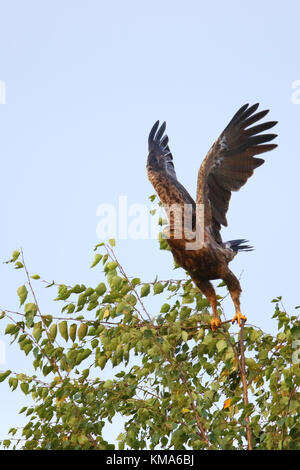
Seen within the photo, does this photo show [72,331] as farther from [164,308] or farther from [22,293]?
[164,308]

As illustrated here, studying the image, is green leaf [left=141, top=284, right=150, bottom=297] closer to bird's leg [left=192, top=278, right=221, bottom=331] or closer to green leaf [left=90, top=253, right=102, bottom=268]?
green leaf [left=90, top=253, right=102, bottom=268]

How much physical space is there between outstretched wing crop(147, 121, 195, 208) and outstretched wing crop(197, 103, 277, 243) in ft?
0.83

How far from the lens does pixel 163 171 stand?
22.9 feet

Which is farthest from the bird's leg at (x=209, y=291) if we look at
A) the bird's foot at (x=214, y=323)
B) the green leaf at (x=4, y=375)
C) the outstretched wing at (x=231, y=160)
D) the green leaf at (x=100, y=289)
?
the green leaf at (x=4, y=375)

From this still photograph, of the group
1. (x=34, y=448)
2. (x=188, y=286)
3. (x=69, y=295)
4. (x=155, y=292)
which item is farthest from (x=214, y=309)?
(x=34, y=448)

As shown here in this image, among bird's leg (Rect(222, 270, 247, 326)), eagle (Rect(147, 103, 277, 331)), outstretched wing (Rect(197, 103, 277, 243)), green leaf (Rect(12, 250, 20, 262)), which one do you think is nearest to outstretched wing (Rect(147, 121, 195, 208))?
eagle (Rect(147, 103, 277, 331))

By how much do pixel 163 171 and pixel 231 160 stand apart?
0.93 metres

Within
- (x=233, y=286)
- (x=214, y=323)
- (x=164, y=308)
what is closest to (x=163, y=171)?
(x=233, y=286)

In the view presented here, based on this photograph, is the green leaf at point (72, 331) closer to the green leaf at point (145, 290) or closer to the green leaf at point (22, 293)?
the green leaf at point (22, 293)

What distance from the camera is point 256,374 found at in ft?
15.8

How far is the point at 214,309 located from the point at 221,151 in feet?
5.20

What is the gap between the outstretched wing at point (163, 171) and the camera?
256 inches

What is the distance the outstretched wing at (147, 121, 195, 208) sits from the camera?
6492 millimetres
